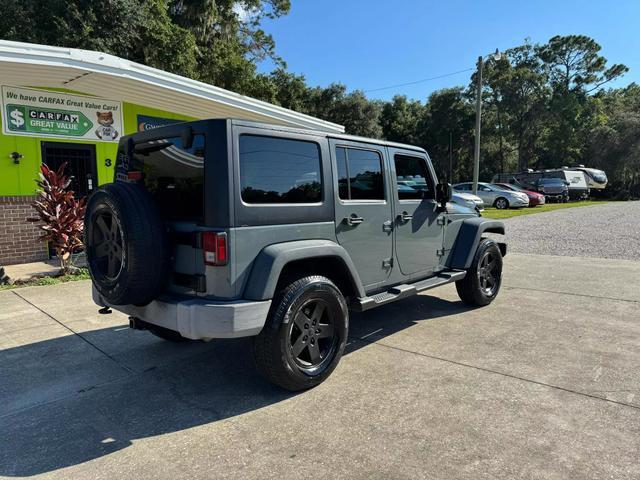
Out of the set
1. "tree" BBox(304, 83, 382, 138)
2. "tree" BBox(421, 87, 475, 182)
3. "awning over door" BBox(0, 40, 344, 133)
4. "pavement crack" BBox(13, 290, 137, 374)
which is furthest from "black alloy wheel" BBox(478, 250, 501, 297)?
"tree" BBox(421, 87, 475, 182)

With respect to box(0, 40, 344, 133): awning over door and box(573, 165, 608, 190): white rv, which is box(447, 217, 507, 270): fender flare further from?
box(573, 165, 608, 190): white rv

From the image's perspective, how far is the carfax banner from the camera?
821 cm

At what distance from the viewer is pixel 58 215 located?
7484mm

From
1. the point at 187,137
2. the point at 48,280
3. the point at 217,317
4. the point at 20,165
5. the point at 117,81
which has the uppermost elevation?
the point at 117,81

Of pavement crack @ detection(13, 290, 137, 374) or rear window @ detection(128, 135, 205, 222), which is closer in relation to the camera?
rear window @ detection(128, 135, 205, 222)

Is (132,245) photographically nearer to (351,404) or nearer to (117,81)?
(351,404)

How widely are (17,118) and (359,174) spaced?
7.44 metres

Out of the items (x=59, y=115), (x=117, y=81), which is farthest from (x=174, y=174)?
(x=59, y=115)

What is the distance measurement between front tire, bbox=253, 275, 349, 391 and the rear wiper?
4.87 ft

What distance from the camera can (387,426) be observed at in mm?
2973

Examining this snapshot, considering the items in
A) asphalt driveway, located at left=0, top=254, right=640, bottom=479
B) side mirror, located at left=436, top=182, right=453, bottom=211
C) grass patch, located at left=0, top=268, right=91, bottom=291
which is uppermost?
side mirror, located at left=436, top=182, right=453, bottom=211

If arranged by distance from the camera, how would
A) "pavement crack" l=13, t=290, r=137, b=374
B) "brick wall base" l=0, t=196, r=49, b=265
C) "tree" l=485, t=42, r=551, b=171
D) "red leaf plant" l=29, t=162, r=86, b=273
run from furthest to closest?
"tree" l=485, t=42, r=551, b=171, "brick wall base" l=0, t=196, r=49, b=265, "red leaf plant" l=29, t=162, r=86, b=273, "pavement crack" l=13, t=290, r=137, b=374

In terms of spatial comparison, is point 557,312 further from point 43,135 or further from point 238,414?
point 43,135

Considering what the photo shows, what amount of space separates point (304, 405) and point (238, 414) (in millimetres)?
479
